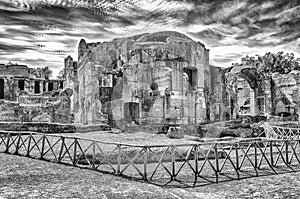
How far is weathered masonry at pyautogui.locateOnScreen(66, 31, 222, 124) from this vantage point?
23297mm

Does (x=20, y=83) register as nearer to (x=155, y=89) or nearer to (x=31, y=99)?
(x=31, y=99)

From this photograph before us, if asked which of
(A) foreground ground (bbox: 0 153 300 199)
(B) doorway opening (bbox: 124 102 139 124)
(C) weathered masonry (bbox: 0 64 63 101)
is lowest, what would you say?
(A) foreground ground (bbox: 0 153 300 199)

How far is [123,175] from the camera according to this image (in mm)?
7961

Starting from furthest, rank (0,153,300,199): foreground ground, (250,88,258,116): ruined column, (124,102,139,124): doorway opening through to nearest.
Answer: (250,88,258,116): ruined column → (124,102,139,124): doorway opening → (0,153,300,199): foreground ground

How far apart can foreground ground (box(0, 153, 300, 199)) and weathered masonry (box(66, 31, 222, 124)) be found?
48.6 ft

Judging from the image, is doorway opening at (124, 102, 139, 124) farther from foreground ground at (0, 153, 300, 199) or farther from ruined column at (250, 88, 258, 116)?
ruined column at (250, 88, 258, 116)

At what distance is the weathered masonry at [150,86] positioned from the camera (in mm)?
23297

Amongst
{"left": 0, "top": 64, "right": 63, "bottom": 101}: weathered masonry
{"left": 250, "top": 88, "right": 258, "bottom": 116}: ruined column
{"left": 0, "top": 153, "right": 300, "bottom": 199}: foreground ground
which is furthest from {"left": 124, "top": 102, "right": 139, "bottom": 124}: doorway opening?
{"left": 0, "top": 64, "right": 63, "bottom": 101}: weathered masonry

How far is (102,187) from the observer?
6.56 metres

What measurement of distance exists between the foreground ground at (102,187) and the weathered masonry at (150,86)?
14805mm

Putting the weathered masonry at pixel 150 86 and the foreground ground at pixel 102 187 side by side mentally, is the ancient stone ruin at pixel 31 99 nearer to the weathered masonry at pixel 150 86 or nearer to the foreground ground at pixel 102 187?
the weathered masonry at pixel 150 86

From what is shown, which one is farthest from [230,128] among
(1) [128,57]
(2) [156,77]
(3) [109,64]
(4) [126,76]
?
(3) [109,64]

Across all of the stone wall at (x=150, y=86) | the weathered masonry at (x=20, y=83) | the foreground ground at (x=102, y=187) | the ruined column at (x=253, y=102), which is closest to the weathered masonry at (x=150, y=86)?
the stone wall at (x=150, y=86)

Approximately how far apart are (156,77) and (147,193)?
1834cm
